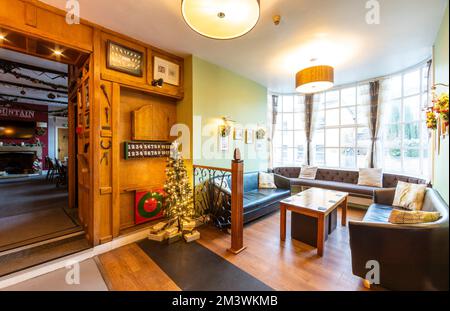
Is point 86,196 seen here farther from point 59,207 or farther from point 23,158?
point 23,158

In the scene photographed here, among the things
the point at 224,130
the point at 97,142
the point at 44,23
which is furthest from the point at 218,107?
the point at 44,23

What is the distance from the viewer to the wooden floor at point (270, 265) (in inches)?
73.0

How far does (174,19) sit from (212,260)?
311 centimetres

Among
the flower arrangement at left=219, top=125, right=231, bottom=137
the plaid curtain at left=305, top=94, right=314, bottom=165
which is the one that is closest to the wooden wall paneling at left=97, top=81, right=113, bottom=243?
the flower arrangement at left=219, top=125, right=231, bottom=137

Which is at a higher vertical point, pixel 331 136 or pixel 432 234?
pixel 331 136

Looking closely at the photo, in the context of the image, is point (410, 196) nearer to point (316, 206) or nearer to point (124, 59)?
point (316, 206)

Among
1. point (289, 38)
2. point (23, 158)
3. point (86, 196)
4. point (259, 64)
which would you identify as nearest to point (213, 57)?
point (259, 64)

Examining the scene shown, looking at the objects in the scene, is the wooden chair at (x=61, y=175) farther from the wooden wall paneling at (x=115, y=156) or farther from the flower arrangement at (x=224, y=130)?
the flower arrangement at (x=224, y=130)

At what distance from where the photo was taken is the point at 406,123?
404 centimetres

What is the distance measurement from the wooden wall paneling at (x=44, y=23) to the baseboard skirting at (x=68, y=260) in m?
2.60

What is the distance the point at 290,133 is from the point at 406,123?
→ 2.71 meters

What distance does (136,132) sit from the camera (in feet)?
9.52

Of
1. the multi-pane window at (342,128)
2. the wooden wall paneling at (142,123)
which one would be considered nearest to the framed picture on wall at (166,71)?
the wooden wall paneling at (142,123)

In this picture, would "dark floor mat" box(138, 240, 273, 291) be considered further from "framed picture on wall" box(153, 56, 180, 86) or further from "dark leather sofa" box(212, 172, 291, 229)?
"framed picture on wall" box(153, 56, 180, 86)
